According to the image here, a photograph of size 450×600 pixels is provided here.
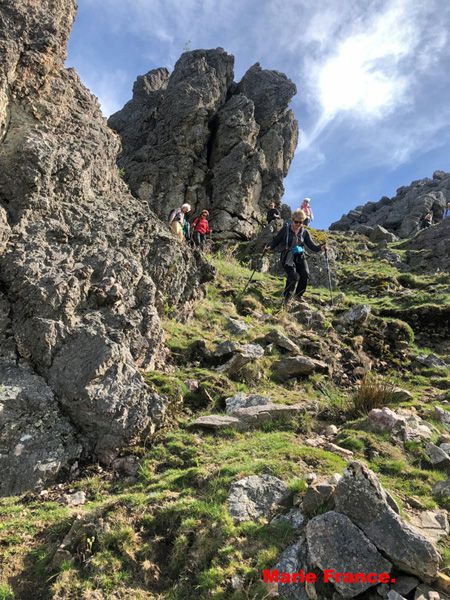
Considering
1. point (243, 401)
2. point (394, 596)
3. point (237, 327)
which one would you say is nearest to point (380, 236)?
point (237, 327)

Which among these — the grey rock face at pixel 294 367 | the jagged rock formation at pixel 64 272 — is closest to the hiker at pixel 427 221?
the grey rock face at pixel 294 367

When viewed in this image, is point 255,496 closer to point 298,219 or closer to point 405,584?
point 405,584

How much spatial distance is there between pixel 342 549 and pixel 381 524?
20.2 inches

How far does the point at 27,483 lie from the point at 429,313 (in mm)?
13720

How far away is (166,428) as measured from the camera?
25.3 feet

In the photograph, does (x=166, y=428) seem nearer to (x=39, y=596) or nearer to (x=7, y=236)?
(x=39, y=596)

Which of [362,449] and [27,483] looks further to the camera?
[362,449]

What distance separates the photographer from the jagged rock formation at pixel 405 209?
61.5 metres

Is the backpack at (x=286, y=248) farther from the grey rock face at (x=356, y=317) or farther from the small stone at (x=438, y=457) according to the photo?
the small stone at (x=438, y=457)

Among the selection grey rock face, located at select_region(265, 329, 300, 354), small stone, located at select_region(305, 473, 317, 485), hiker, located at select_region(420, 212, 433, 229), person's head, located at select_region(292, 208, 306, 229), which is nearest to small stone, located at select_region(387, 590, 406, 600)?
small stone, located at select_region(305, 473, 317, 485)

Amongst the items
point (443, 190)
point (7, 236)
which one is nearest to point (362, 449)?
point (7, 236)

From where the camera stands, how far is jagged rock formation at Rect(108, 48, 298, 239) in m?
39.7

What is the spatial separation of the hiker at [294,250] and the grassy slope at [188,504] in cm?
605

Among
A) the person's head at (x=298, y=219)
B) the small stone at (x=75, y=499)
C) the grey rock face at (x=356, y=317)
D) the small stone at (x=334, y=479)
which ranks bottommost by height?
the small stone at (x=75, y=499)
